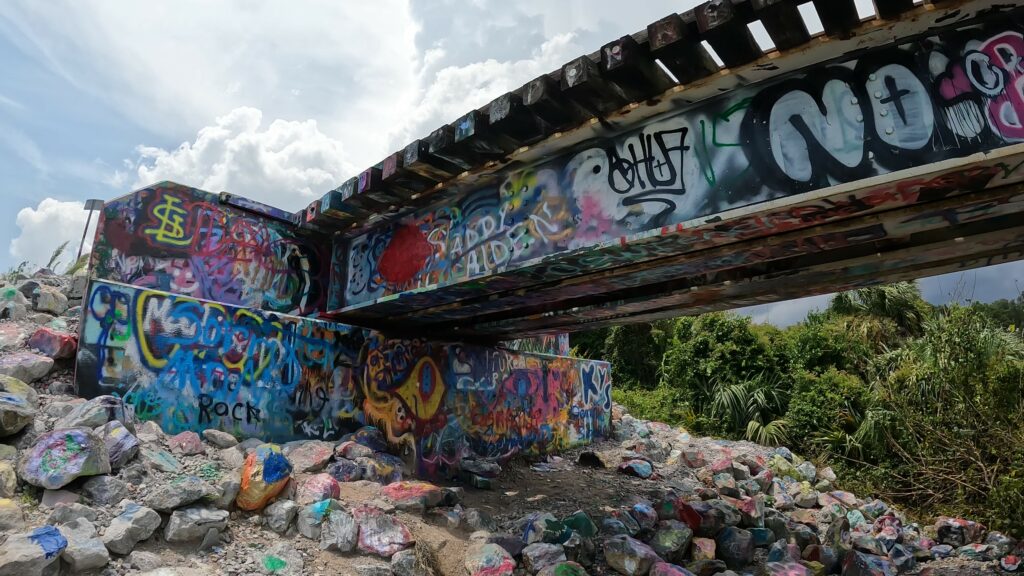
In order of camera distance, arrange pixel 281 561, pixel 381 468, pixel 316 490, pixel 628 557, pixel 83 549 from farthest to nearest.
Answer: pixel 381 468
pixel 628 557
pixel 316 490
pixel 281 561
pixel 83 549

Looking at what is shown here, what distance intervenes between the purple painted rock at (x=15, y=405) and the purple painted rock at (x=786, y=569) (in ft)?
22.7

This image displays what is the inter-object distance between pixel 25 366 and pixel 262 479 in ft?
8.19

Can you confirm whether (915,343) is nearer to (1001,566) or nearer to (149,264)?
(1001,566)

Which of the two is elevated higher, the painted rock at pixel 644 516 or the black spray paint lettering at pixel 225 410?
the black spray paint lettering at pixel 225 410

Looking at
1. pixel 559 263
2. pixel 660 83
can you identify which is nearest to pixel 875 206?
pixel 660 83

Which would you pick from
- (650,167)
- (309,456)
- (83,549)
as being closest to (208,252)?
(309,456)

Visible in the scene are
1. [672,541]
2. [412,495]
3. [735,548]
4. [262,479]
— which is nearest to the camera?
[262,479]

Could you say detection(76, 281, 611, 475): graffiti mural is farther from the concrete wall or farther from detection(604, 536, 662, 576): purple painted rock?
detection(604, 536, 662, 576): purple painted rock

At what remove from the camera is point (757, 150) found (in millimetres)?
3924

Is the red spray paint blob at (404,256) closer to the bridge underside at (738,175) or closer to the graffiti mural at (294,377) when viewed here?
the bridge underside at (738,175)

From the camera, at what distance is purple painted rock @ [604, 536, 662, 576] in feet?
17.3

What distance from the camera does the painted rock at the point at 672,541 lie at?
5930mm

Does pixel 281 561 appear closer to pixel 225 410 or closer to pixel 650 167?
pixel 225 410

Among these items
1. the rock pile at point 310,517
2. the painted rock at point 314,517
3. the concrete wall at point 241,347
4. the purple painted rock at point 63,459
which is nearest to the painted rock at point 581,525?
the rock pile at point 310,517
